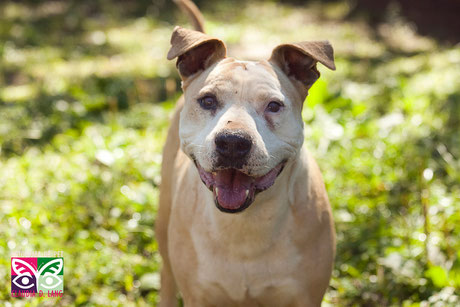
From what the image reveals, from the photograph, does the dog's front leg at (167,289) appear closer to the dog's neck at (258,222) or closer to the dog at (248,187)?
the dog at (248,187)

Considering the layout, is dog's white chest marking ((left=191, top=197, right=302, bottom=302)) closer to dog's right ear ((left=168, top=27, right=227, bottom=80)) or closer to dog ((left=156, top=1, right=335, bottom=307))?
dog ((left=156, top=1, right=335, bottom=307))

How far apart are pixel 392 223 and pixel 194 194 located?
199cm

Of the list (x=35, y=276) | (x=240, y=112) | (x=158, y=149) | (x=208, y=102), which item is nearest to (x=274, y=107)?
(x=240, y=112)

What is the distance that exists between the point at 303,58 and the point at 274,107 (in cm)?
41

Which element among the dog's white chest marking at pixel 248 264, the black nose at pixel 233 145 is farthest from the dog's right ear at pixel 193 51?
the dog's white chest marking at pixel 248 264

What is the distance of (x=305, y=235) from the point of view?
10.3 ft

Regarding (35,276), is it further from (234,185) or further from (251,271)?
(234,185)

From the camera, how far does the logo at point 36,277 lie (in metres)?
3.88

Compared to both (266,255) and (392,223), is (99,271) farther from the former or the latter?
(392,223)

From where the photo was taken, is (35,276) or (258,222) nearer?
(258,222)

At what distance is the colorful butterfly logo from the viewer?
3.88 m

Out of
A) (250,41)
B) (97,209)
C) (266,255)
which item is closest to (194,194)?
(266,255)

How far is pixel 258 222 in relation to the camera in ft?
10.2

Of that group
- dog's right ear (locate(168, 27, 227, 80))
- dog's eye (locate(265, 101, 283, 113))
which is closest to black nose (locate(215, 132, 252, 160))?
dog's eye (locate(265, 101, 283, 113))
